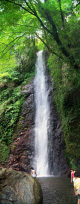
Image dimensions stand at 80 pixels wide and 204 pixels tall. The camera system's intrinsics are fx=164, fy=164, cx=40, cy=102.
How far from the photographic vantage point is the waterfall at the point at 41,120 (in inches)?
493

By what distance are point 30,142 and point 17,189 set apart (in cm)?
923

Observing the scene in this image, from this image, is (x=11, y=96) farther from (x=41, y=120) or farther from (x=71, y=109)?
(x=71, y=109)

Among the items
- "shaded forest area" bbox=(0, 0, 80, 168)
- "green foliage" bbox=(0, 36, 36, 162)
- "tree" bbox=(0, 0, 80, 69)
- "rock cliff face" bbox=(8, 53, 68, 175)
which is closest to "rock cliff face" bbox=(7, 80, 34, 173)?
"rock cliff face" bbox=(8, 53, 68, 175)

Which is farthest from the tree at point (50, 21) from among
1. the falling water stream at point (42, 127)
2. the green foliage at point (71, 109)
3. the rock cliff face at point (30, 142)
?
the rock cliff face at point (30, 142)

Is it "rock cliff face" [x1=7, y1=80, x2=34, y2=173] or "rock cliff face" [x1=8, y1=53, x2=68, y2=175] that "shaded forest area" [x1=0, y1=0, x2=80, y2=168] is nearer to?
"rock cliff face" [x1=8, y1=53, x2=68, y2=175]

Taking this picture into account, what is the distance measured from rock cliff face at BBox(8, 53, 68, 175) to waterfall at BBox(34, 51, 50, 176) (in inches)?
16.2

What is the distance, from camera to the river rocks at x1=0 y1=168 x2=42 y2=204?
14.5 ft

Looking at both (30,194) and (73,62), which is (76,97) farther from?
(30,194)

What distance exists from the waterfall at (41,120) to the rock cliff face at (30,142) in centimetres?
41

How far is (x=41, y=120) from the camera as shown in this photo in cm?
1508

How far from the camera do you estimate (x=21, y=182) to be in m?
5.06

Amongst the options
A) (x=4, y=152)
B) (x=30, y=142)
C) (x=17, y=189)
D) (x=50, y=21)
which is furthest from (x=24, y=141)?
(x=50, y=21)

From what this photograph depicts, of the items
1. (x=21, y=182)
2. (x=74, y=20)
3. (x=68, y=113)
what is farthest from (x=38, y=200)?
(x=74, y=20)

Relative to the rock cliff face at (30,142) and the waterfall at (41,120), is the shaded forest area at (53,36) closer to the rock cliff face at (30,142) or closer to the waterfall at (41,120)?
the rock cliff face at (30,142)
